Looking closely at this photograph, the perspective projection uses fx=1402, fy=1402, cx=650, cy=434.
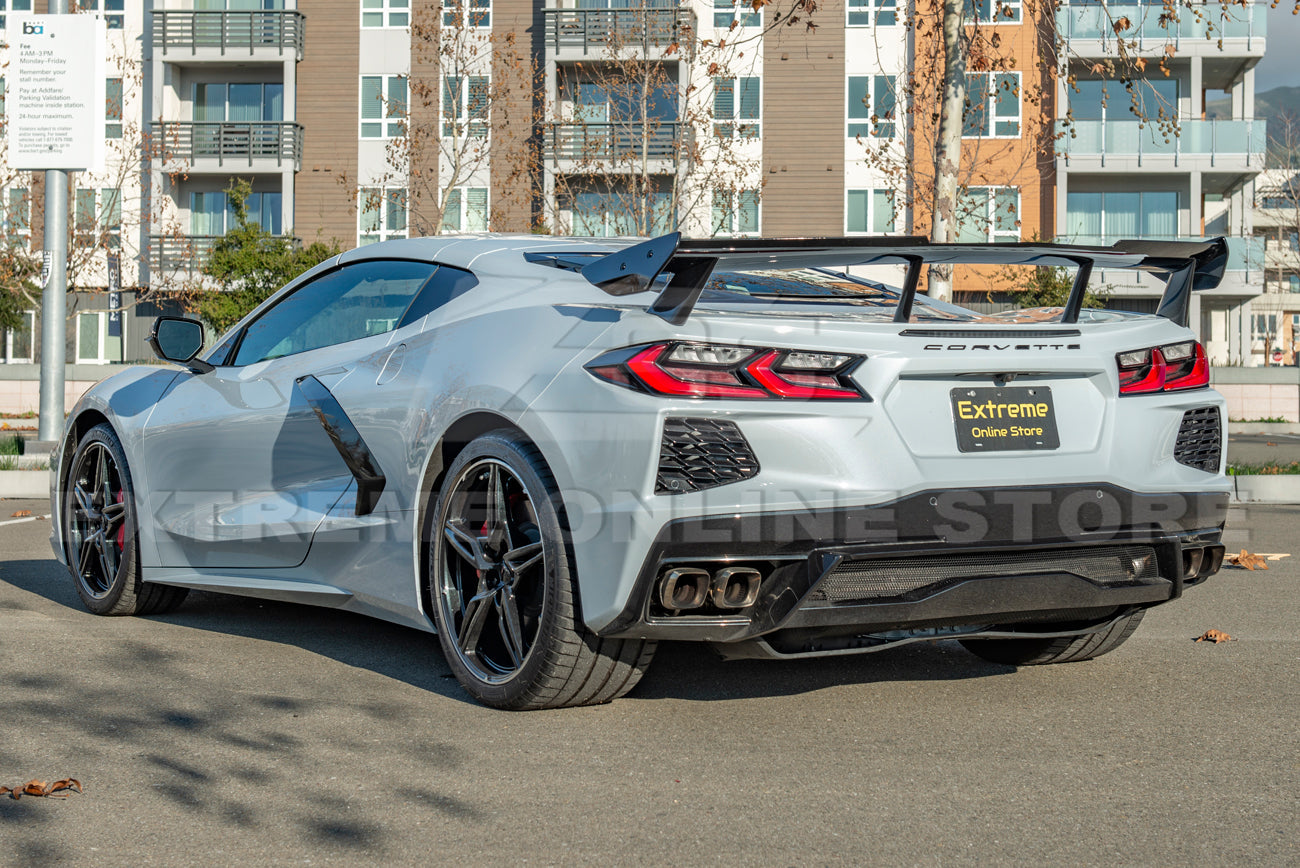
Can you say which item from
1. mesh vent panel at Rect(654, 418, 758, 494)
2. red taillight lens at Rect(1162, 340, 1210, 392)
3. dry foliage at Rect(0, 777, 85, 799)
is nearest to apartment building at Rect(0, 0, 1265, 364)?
red taillight lens at Rect(1162, 340, 1210, 392)

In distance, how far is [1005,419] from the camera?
3.60m

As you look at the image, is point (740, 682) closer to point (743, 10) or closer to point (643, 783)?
point (643, 783)

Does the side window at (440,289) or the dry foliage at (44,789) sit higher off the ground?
the side window at (440,289)

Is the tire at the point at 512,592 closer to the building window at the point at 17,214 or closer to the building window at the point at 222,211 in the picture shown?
the building window at the point at 17,214

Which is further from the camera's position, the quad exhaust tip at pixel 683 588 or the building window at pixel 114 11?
the building window at pixel 114 11

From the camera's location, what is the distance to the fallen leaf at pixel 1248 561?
7.25m

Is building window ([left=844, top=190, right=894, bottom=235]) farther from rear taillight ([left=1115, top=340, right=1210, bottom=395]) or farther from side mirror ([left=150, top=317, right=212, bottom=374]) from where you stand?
rear taillight ([left=1115, top=340, right=1210, bottom=395])

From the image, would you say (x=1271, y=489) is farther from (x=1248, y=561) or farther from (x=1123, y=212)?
(x=1123, y=212)

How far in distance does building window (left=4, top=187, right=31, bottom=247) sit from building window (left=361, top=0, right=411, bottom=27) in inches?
417

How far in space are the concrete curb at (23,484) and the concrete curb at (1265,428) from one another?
76.9 ft

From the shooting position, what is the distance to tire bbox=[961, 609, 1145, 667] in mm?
4527

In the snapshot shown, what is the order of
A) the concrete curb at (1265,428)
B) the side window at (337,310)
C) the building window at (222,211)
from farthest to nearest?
the building window at (222,211) → the concrete curb at (1265,428) → the side window at (337,310)

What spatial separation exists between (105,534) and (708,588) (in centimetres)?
329

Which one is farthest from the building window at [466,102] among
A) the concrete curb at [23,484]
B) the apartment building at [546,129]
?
the concrete curb at [23,484]
